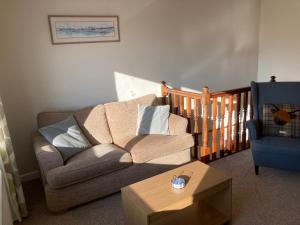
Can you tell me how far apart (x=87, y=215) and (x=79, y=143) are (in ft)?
2.35

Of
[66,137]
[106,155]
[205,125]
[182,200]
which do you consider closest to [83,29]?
[66,137]

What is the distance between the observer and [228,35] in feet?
14.7

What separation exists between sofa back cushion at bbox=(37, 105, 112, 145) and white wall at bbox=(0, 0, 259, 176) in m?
0.22

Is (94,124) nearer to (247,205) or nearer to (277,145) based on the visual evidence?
(247,205)

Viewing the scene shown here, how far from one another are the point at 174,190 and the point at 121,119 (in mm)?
1407

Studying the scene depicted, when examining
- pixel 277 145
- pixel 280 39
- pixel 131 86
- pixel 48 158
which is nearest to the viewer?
pixel 48 158

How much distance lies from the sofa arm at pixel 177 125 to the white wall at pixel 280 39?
2.59m

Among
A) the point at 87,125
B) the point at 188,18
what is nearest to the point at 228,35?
the point at 188,18

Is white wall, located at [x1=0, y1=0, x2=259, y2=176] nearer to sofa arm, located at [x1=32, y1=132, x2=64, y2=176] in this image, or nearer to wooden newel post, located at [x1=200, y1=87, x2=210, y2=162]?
sofa arm, located at [x1=32, y1=132, x2=64, y2=176]

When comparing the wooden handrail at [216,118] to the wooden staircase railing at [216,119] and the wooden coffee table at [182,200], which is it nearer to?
the wooden staircase railing at [216,119]

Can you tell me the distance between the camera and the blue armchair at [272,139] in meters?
2.68

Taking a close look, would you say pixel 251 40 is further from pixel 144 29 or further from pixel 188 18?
pixel 144 29

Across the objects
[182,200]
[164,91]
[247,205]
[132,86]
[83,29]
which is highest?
[83,29]

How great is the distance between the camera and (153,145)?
9.28 ft
